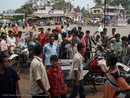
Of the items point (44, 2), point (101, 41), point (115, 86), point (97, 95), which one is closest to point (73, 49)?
point (97, 95)

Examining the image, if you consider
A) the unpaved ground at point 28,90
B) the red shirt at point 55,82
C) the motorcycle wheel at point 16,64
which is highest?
the red shirt at point 55,82

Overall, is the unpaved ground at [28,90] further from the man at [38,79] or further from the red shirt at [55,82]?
the man at [38,79]

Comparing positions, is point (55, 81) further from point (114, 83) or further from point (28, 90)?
point (28, 90)

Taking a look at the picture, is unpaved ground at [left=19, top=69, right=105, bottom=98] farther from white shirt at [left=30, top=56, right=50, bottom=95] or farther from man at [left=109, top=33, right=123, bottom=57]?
white shirt at [left=30, top=56, right=50, bottom=95]

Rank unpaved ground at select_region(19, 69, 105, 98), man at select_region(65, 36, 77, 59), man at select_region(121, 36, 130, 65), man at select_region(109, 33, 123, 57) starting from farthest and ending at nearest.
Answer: man at select_region(109, 33, 123, 57) → man at select_region(65, 36, 77, 59) → man at select_region(121, 36, 130, 65) → unpaved ground at select_region(19, 69, 105, 98)

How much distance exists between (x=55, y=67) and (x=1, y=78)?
1.07 metres

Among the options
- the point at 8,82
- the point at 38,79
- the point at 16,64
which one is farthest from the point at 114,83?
the point at 16,64

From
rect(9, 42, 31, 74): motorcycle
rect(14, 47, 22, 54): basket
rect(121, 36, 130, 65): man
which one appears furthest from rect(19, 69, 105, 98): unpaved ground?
rect(121, 36, 130, 65): man

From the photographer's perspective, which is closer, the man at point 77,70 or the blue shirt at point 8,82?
the blue shirt at point 8,82

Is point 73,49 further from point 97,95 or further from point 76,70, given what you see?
point 76,70

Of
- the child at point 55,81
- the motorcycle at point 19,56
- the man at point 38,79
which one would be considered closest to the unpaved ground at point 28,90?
the motorcycle at point 19,56

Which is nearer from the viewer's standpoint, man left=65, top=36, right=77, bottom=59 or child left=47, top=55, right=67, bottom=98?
child left=47, top=55, right=67, bottom=98

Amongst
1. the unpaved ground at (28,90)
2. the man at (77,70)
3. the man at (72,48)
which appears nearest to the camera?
the man at (77,70)

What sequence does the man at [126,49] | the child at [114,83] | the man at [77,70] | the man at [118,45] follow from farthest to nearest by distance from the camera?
the man at [118,45], the man at [126,49], the man at [77,70], the child at [114,83]
